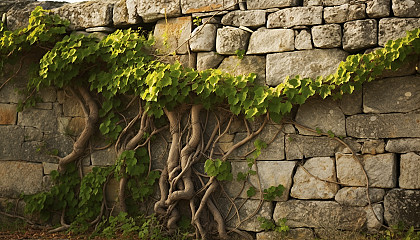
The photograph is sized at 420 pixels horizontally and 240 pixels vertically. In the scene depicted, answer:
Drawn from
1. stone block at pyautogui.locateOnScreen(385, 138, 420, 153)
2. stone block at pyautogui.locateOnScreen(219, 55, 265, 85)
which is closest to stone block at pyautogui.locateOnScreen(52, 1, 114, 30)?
stone block at pyautogui.locateOnScreen(219, 55, 265, 85)

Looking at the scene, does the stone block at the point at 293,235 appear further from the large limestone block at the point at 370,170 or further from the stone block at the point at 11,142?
the stone block at the point at 11,142

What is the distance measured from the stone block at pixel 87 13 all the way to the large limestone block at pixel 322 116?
2.31m

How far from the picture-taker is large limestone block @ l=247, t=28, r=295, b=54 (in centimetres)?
466

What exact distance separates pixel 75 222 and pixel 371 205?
3.06 m

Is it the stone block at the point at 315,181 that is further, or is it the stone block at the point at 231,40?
the stone block at the point at 231,40

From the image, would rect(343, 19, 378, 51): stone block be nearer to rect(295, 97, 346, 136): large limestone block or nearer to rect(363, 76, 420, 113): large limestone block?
rect(363, 76, 420, 113): large limestone block

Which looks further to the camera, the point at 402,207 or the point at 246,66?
the point at 246,66

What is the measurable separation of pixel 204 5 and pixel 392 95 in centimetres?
201

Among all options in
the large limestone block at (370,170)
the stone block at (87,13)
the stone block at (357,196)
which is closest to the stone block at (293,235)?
the stone block at (357,196)

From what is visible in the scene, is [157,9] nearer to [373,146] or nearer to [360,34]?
[360,34]

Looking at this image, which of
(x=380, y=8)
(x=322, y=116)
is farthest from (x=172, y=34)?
(x=380, y=8)

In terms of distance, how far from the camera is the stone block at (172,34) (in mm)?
5051

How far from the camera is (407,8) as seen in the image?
14.2ft

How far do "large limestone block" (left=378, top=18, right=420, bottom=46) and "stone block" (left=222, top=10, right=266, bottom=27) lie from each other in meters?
1.10
